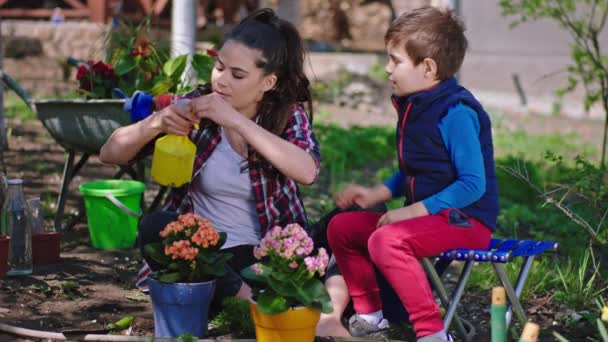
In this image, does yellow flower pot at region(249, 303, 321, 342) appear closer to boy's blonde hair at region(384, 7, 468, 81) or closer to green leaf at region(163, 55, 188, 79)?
boy's blonde hair at region(384, 7, 468, 81)

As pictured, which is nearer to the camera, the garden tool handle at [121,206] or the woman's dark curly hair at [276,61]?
the woman's dark curly hair at [276,61]

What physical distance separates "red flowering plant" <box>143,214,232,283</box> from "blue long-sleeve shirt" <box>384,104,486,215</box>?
72 centimetres

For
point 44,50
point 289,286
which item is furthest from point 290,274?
point 44,50

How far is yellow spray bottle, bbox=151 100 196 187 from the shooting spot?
308cm

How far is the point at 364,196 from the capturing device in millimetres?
3203

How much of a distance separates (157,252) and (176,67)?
181 centimetres

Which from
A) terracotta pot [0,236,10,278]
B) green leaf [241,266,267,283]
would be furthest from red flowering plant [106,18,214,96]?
green leaf [241,266,267,283]

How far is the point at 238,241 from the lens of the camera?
11.2ft

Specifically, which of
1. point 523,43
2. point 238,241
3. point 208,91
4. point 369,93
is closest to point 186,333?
point 238,241

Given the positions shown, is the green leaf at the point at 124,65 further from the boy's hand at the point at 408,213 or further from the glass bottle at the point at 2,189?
the boy's hand at the point at 408,213

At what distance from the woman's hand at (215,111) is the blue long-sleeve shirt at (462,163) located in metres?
0.70

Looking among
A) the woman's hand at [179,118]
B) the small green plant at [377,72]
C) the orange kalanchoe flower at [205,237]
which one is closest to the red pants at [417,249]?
the orange kalanchoe flower at [205,237]

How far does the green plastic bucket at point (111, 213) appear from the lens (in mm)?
4215

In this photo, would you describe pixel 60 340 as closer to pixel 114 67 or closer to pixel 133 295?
pixel 133 295
